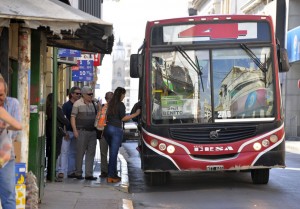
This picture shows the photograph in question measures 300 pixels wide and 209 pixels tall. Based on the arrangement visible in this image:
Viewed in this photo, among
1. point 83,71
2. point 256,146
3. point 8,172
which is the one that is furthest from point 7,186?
point 83,71

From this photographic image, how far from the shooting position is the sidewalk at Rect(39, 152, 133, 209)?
10016 mm

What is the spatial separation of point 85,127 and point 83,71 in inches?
539

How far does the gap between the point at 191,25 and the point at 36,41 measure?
13.6 feet

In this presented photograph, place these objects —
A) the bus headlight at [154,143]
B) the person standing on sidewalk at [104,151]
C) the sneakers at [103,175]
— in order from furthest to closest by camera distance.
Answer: the sneakers at [103,175], the person standing on sidewalk at [104,151], the bus headlight at [154,143]

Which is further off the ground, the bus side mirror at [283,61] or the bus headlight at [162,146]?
the bus side mirror at [283,61]

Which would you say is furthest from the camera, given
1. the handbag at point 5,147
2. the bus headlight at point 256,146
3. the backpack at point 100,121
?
the backpack at point 100,121

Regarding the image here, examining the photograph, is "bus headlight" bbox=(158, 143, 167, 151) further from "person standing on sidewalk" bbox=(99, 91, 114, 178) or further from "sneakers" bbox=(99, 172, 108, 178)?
"sneakers" bbox=(99, 172, 108, 178)

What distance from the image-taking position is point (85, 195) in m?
11.1

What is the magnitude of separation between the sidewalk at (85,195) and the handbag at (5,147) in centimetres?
382

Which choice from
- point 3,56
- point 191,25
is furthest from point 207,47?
point 3,56

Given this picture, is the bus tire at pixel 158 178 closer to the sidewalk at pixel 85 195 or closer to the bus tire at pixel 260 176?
the sidewalk at pixel 85 195

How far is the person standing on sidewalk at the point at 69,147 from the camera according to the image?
13703 millimetres

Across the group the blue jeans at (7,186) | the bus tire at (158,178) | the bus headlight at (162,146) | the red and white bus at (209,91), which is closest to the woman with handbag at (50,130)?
the red and white bus at (209,91)

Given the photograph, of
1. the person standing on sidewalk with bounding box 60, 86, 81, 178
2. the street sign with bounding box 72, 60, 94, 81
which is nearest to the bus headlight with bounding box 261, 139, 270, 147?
the person standing on sidewalk with bounding box 60, 86, 81, 178
